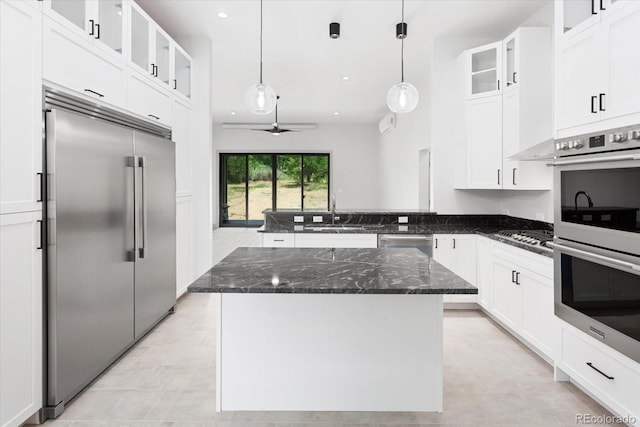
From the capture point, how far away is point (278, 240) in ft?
14.7

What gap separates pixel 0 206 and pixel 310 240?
2.89m

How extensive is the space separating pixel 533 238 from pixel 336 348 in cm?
202

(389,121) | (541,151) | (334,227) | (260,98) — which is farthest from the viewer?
(389,121)

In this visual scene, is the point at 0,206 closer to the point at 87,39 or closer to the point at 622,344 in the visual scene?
the point at 87,39

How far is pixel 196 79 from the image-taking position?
4715 millimetres

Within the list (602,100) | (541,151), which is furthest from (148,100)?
(602,100)

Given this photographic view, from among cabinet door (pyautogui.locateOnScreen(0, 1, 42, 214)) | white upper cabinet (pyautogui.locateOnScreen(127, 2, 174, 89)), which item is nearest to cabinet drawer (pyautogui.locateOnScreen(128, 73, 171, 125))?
white upper cabinet (pyautogui.locateOnScreen(127, 2, 174, 89))

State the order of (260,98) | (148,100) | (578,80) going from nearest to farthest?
(578,80), (260,98), (148,100)

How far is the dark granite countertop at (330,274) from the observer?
5.78 ft

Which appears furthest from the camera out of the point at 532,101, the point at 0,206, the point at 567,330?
the point at 532,101

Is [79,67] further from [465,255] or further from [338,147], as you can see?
[338,147]

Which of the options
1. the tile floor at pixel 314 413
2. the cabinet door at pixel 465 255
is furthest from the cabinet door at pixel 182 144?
the cabinet door at pixel 465 255

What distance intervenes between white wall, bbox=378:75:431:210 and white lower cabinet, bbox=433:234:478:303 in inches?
86.2

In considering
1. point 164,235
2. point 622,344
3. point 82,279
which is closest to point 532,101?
point 622,344
